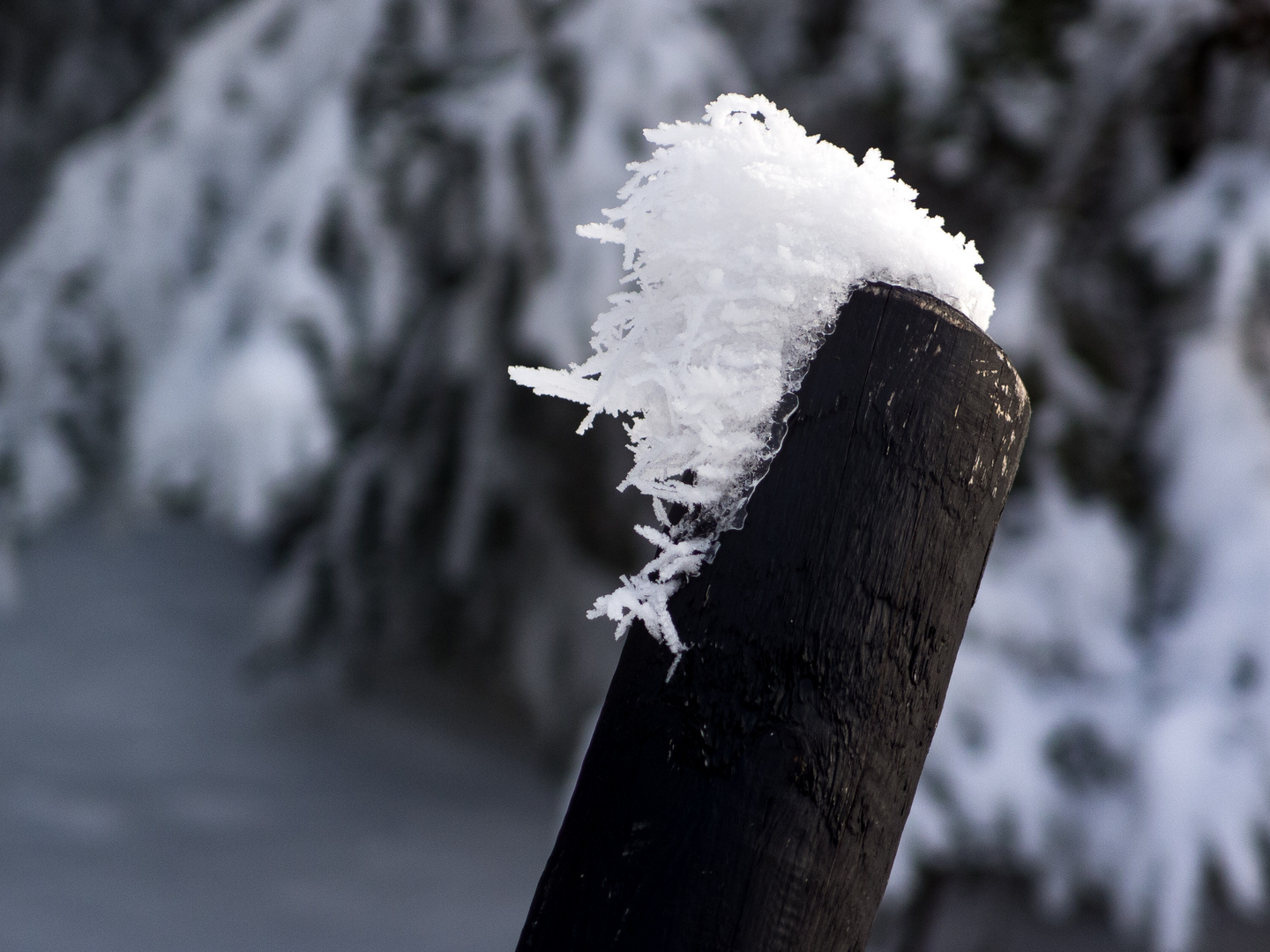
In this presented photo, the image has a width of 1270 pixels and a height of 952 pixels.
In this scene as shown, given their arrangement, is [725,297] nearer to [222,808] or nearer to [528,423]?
[528,423]

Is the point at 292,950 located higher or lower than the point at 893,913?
lower

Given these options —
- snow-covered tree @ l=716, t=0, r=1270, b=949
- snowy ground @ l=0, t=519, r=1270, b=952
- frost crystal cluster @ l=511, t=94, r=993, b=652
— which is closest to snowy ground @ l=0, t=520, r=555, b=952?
snowy ground @ l=0, t=519, r=1270, b=952

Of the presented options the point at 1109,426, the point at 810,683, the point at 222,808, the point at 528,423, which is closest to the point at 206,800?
the point at 222,808

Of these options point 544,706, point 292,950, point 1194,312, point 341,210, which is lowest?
point 292,950

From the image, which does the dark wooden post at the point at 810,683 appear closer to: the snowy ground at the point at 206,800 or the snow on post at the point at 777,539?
the snow on post at the point at 777,539

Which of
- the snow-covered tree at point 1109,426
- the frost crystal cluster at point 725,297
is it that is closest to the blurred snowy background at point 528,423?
the snow-covered tree at point 1109,426

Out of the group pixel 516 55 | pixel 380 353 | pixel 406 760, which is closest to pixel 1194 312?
pixel 516 55

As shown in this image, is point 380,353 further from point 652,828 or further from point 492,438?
point 652,828

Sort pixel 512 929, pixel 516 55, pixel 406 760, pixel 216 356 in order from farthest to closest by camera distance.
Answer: pixel 406 760, pixel 512 929, pixel 516 55, pixel 216 356
